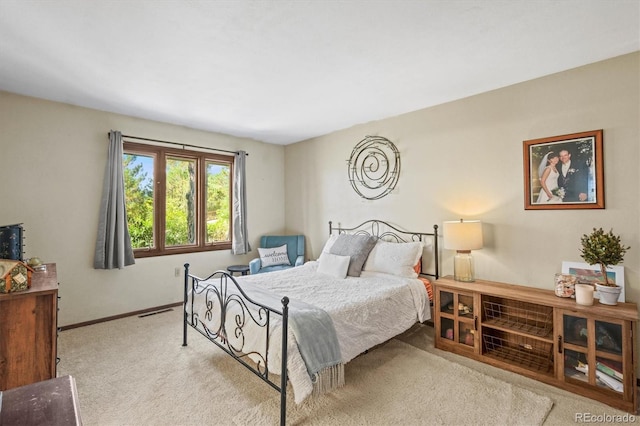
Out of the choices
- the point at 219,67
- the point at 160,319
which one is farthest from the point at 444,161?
the point at 160,319

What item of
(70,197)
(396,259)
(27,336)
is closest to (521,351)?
(396,259)

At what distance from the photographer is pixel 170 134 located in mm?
4266

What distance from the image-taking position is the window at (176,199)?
407 cm

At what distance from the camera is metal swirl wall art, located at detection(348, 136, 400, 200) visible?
399 centimetres

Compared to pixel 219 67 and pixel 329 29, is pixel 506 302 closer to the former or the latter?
pixel 329 29

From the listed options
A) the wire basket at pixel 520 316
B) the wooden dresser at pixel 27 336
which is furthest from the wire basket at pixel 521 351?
the wooden dresser at pixel 27 336

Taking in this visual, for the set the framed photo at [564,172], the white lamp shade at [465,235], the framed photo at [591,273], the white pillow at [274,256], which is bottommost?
the white pillow at [274,256]

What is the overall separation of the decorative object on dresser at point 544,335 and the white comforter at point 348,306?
343 mm

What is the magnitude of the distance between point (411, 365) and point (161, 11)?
3.16 m

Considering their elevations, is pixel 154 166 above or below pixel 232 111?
below

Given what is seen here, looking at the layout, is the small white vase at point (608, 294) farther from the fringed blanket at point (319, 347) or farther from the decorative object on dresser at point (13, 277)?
the decorative object on dresser at point (13, 277)

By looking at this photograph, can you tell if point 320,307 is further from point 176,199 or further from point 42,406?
point 176,199

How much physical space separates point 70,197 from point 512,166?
468 cm

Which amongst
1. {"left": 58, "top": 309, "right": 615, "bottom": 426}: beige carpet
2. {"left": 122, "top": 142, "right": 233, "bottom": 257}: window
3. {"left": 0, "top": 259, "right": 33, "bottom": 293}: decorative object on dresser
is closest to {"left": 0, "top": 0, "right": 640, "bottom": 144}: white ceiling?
{"left": 122, "top": 142, "right": 233, "bottom": 257}: window
